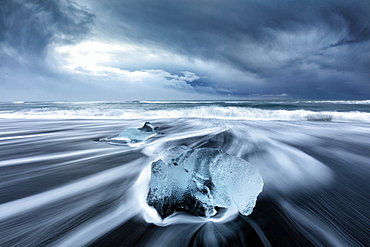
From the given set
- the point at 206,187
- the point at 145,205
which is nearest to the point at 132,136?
the point at 145,205

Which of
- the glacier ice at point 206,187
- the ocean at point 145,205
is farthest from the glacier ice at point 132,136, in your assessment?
the glacier ice at point 206,187

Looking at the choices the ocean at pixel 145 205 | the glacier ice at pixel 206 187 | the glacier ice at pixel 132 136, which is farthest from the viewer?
the glacier ice at pixel 132 136

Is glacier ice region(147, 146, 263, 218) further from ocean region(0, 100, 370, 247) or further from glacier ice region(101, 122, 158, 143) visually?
glacier ice region(101, 122, 158, 143)

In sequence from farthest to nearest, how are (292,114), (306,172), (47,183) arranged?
(292,114) → (306,172) → (47,183)

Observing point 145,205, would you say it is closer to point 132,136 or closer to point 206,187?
point 206,187

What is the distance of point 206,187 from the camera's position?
129 cm

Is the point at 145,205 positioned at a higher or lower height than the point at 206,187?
lower

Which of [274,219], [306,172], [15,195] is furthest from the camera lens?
[306,172]

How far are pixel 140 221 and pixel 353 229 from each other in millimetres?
1645

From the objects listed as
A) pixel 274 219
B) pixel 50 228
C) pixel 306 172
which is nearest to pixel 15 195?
pixel 50 228

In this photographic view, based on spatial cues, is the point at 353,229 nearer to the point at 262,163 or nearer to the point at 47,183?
the point at 262,163

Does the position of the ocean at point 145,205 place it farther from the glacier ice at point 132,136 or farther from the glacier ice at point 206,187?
the glacier ice at point 132,136

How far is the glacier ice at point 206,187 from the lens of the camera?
4.16 ft

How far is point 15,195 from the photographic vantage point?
1.62 meters
